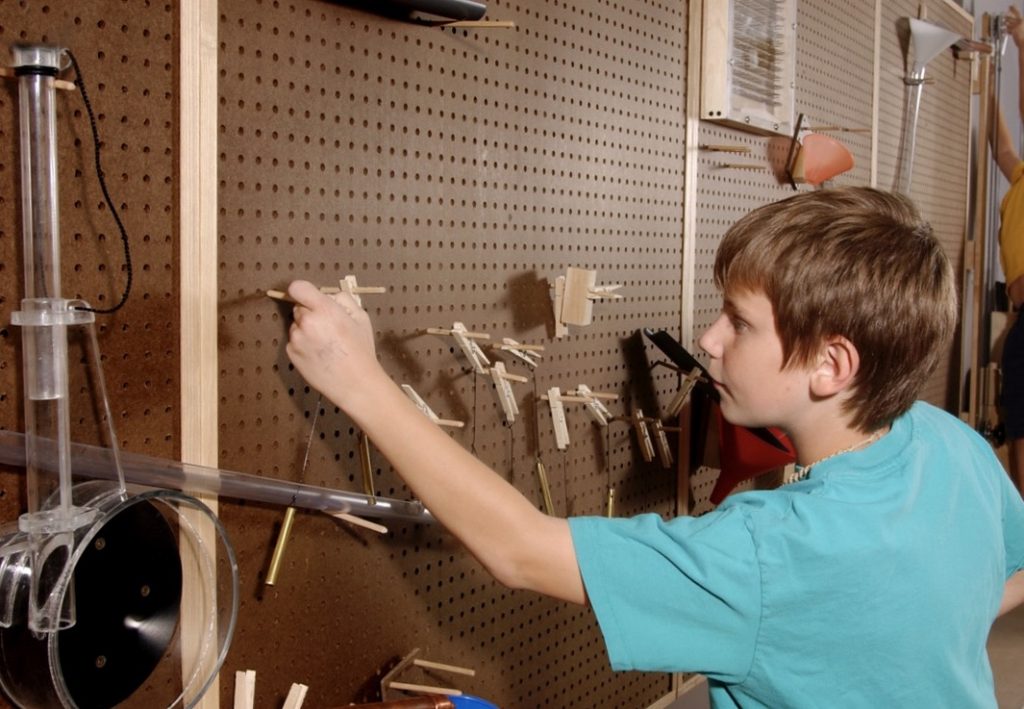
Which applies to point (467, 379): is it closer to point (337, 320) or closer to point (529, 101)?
point (529, 101)

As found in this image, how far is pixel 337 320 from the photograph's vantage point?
42.3 inches

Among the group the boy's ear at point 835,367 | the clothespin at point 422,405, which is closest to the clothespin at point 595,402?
the clothespin at point 422,405

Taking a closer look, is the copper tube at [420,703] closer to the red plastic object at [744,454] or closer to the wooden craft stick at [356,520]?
the wooden craft stick at [356,520]

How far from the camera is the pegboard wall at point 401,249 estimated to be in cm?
114

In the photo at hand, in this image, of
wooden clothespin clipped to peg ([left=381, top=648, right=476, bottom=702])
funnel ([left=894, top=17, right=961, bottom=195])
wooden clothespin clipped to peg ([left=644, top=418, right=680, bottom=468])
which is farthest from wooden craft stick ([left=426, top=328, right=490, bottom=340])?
funnel ([left=894, top=17, right=961, bottom=195])

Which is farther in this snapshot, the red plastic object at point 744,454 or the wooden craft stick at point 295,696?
the red plastic object at point 744,454

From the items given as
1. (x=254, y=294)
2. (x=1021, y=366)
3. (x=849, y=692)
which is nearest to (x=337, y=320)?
(x=254, y=294)

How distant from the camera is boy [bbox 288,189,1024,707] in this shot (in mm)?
1012

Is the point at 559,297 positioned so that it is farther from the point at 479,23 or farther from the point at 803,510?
the point at 803,510

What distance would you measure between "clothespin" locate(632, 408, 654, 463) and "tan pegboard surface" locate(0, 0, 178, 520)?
1.07 metres

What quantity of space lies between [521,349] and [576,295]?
18cm

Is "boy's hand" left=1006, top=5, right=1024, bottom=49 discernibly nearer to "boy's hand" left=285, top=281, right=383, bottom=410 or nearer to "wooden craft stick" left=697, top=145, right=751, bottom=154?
"wooden craft stick" left=697, top=145, right=751, bottom=154

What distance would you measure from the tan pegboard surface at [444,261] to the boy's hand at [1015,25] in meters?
2.53

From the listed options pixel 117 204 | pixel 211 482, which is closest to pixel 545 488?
pixel 211 482
